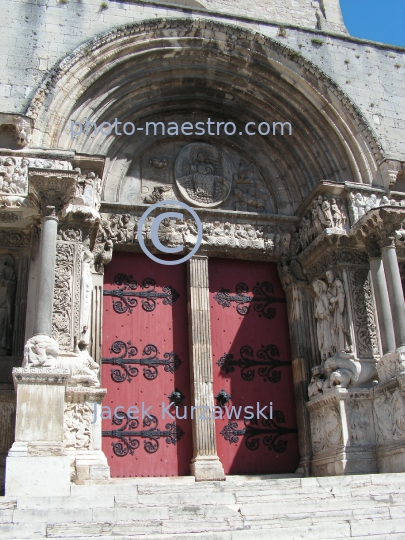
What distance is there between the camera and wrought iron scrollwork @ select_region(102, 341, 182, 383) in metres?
9.13

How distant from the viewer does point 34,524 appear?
17.4 feet

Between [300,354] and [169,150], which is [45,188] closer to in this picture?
[169,150]

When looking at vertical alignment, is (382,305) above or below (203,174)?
below

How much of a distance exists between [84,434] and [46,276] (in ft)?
6.22

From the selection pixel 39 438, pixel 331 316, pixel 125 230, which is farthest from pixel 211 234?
pixel 39 438

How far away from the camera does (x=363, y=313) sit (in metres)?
9.32

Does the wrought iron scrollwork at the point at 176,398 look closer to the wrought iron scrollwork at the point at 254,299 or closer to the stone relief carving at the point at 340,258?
the wrought iron scrollwork at the point at 254,299

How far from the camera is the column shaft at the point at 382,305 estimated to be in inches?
346

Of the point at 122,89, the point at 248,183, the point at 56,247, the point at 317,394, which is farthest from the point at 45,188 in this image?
the point at 317,394

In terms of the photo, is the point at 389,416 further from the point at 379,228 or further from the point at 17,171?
the point at 17,171

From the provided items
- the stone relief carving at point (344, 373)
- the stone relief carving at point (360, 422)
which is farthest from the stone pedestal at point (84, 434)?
the stone relief carving at point (360, 422)

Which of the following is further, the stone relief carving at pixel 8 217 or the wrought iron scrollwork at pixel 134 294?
the wrought iron scrollwork at pixel 134 294

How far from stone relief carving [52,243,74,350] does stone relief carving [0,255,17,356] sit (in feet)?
2.44

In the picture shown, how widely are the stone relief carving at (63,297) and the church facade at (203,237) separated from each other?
18mm
